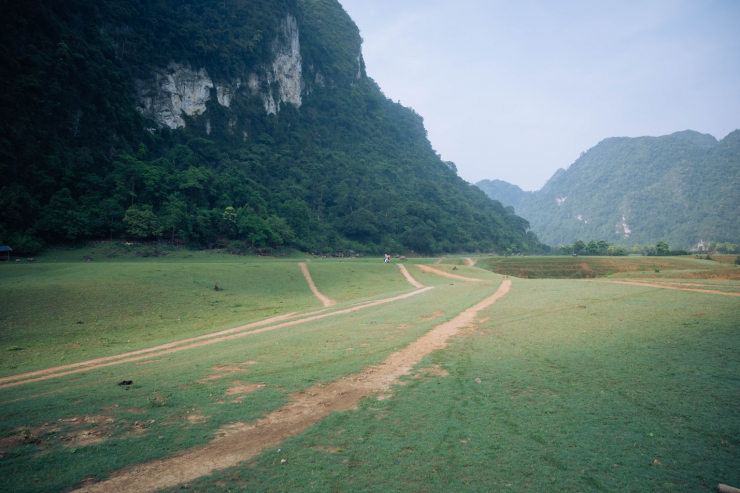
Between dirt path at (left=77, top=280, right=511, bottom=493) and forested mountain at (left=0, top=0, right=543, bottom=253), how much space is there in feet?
145

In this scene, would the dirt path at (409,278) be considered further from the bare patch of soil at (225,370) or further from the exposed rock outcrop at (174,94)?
the exposed rock outcrop at (174,94)

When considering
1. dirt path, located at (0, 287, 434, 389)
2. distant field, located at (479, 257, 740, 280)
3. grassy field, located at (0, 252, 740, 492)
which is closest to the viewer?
grassy field, located at (0, 252, 740, 492)

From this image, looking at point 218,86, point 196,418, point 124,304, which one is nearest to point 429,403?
point 196,418

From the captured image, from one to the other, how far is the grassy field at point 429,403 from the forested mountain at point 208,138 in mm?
38394

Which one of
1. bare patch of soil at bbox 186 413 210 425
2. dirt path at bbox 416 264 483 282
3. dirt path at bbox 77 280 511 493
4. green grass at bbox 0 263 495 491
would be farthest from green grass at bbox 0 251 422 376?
dirt path at bbox 416 264 483 282

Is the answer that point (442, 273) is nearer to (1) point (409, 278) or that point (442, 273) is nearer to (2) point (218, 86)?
(1) point (409, 278)

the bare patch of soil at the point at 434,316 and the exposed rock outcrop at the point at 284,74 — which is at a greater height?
the exposed rock outcrop at the point at 284,74

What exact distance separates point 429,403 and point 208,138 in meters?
101

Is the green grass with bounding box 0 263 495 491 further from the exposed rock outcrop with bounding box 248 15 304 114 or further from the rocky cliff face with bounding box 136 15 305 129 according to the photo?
the exposed rock outcrop with bounding box 248 15 304 114

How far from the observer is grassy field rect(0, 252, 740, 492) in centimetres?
504

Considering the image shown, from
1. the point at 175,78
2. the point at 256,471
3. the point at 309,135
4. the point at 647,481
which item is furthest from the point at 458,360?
the point at 309,135

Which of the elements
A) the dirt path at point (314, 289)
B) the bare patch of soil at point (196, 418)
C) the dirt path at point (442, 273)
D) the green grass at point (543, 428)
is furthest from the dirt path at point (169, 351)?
the dirt path at point (442, 273)

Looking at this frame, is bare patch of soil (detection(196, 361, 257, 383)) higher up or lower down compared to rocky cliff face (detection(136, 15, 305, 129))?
lower down

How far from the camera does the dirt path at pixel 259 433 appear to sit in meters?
4.87
